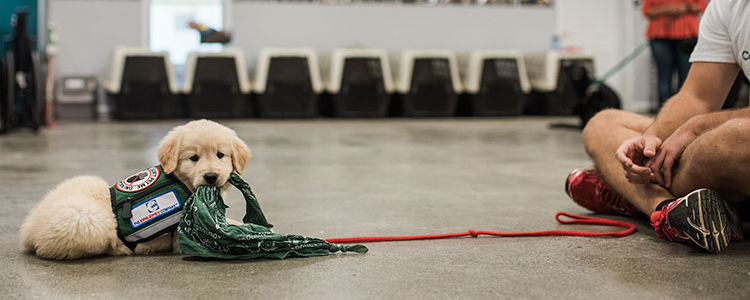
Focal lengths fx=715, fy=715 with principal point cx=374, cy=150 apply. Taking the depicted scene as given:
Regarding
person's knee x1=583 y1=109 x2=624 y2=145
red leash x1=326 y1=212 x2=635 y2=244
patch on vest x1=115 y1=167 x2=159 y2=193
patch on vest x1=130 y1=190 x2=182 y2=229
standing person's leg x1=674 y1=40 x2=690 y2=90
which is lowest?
red leash x1=326 y1=212 x2=635 y2=244

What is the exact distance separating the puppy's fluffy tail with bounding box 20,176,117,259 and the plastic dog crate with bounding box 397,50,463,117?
609 centimetres

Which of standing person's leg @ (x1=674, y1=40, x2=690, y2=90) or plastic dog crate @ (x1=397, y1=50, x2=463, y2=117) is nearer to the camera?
standing person's leg @ (x1=674, y1=40, x2=690, y2=90)

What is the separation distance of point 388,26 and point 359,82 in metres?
1.15

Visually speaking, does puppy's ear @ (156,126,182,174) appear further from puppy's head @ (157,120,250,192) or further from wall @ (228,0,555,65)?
wall @ (228,0,555,65)

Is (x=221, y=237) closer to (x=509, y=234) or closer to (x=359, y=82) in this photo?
(x=509, y=234)

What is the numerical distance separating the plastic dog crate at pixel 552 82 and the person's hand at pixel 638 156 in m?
6.06

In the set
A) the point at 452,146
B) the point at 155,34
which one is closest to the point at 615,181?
the point at 452,146

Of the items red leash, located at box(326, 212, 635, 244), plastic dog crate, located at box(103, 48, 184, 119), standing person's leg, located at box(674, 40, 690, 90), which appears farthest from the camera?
plastic dog crate, located at box(103, 48, 184, 119)

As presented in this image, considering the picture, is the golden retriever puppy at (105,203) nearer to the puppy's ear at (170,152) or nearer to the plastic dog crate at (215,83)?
the puppy's ear at (170,152)

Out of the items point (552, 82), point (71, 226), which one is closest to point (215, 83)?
point (552, 82)

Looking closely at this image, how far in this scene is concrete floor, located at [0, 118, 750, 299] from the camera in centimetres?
123

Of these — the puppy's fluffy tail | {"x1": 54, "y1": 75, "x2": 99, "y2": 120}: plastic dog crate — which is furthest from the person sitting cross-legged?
{"x1": 54, "y1": 75, "x2": 99, "y2": 120}: plastic dog crate

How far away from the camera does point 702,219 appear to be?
1.41 m

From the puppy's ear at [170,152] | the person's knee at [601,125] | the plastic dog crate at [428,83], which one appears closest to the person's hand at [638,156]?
the person's knee at [601,125]
